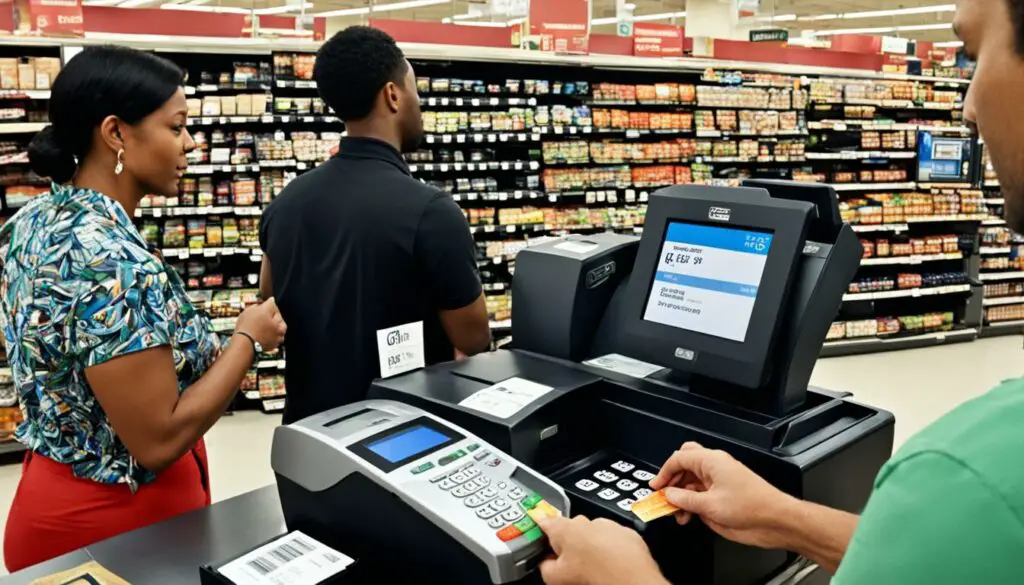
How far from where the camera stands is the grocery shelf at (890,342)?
7586 millimetres

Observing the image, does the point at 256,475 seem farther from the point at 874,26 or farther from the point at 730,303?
the point at 874,26

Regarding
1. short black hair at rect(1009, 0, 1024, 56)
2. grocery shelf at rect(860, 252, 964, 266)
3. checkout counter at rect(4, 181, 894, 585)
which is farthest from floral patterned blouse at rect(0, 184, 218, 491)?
grocery shelf at rect(860, 252, 964, 266)

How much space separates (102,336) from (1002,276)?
920cm

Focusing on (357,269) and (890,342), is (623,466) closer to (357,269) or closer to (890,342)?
(357,269)

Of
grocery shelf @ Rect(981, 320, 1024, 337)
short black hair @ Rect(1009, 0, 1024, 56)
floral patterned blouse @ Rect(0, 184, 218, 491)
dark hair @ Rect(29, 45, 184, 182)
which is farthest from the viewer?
grocery shelf @ Rect(981, 320, 1024, 337)

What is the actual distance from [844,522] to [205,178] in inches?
209

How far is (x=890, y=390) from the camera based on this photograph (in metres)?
6.45

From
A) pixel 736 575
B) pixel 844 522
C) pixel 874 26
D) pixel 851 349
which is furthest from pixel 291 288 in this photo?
pixel 874 26

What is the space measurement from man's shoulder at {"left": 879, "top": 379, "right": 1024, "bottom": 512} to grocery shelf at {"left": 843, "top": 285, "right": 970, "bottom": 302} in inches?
299

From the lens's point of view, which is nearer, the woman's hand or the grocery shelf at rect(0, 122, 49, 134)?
the woman's hand

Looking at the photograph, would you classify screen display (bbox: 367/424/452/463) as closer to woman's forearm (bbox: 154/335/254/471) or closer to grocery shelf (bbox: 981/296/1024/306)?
woman's forearm (bbox: 154/335/254/471)

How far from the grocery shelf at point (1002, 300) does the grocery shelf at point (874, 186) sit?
4.96 feet

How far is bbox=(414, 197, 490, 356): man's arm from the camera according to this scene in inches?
77.0

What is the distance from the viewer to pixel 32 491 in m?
1.68
